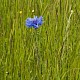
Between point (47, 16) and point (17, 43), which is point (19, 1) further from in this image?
point (17, 43)

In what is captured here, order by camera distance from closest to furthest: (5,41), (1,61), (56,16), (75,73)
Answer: (75,73) < (1,61) < (5,41) < (56,16)

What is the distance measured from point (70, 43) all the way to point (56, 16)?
0.91ft

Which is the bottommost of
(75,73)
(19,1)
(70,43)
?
(75,73)

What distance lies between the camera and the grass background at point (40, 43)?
4.92 feet

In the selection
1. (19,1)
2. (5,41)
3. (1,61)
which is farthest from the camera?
(19,1)

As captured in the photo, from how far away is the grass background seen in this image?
59.1 inches

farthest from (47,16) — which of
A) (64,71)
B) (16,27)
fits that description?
(64,71)

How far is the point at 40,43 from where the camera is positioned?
5.53 ft

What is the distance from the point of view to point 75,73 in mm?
1507

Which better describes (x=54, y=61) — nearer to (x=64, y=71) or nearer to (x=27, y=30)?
(x=64, y=71)

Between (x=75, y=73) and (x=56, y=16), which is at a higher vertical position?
(x=56, y=16)

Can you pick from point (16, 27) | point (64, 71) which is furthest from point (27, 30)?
point (64, 71)

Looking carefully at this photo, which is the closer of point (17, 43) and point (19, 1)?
point (17, 43)

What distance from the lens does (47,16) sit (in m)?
1.92
